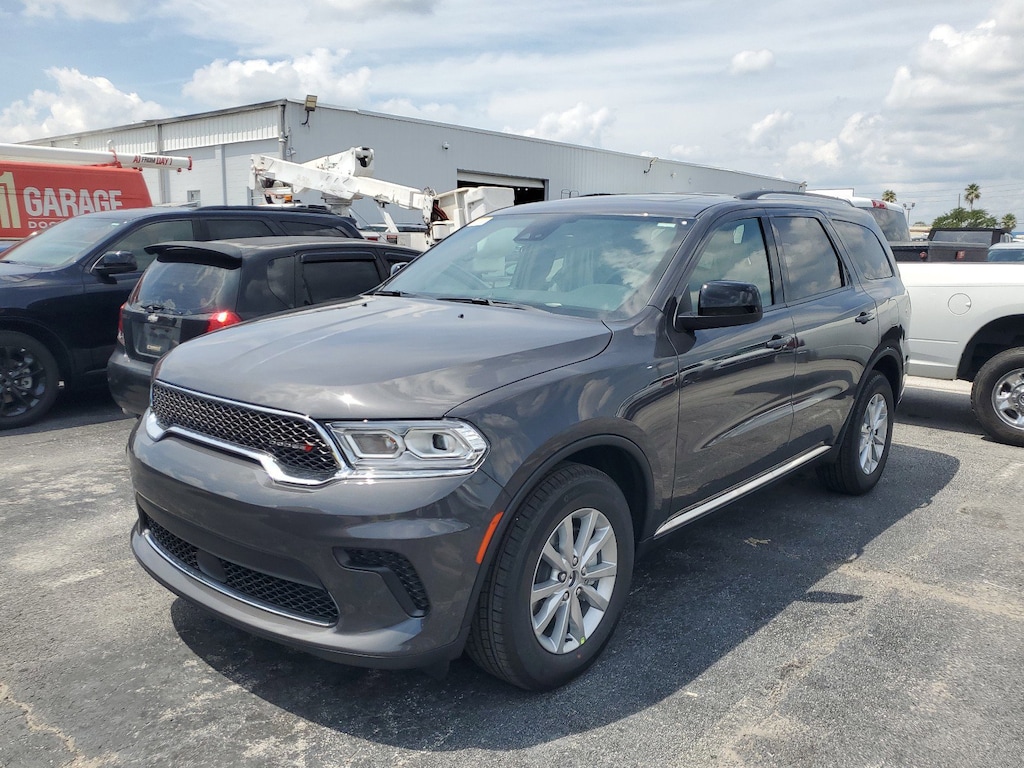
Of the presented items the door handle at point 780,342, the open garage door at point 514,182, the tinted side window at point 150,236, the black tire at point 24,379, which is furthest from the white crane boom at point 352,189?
the open garage door at point 514,182

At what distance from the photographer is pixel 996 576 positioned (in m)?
4.19

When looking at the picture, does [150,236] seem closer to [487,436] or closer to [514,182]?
[487,436]

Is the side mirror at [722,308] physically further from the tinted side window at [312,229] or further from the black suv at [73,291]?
the black suv at [73,291]

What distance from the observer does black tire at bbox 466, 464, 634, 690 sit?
105 inches

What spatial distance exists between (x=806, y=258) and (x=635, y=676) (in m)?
2.63

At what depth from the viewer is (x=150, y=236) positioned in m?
7.37

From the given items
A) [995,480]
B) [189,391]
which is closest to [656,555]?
[189,391]

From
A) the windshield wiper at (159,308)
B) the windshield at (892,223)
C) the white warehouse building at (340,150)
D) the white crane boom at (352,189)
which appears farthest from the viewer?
the white warehouse building at (340,150)

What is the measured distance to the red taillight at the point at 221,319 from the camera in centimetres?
533

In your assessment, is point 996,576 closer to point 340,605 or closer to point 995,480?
point 995,480

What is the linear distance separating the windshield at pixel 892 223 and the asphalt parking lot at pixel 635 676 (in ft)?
29.7

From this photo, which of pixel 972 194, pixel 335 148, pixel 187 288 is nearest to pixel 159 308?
pixel 187 288

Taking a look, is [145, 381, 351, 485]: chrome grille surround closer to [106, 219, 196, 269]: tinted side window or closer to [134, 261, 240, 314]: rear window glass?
[134, 261, 240, 314]: rear window glass

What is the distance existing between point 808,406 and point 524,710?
7.86ft
